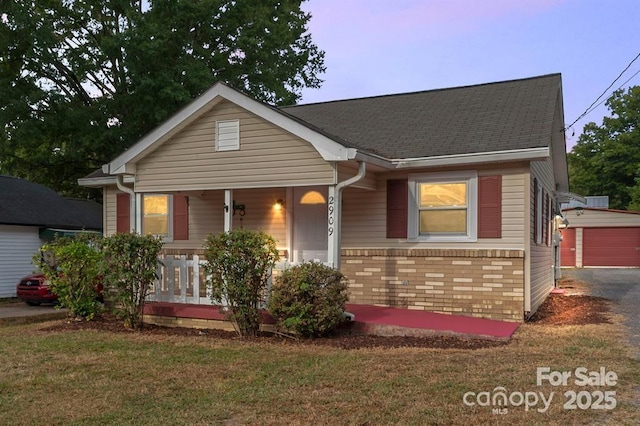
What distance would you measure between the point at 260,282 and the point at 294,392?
3.06 meters

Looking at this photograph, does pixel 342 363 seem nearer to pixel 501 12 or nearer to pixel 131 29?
pixel 501 12

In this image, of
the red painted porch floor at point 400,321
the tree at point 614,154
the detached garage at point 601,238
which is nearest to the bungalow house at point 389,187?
the red painted porch floor at point 400,321

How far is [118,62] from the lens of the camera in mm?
20453

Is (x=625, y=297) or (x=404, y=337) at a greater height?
(x=404, y=337)

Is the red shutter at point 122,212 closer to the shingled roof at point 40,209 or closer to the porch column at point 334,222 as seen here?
the shingled roof at point 40,209

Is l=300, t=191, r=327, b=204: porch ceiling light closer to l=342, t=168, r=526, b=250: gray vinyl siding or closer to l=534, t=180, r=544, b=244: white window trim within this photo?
l=342, t=168, r=526, b=250: gray vinyl siding

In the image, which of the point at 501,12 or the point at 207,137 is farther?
the point at 501,12

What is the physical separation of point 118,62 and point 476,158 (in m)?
16.1

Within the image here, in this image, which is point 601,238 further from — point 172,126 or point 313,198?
point 172,126

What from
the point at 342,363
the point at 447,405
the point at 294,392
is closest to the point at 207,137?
the point at 342,363

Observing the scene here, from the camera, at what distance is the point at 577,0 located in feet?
33.3

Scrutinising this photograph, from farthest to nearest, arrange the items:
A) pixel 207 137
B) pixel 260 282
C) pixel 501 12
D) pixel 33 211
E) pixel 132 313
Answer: pixel 33 211 → pixel 501 12 → pixel 207 137 → pixel 132 313 → pixel 260 282

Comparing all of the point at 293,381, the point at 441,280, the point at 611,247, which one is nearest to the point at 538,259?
the point at 441,280

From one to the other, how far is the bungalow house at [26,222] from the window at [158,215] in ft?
23.8
